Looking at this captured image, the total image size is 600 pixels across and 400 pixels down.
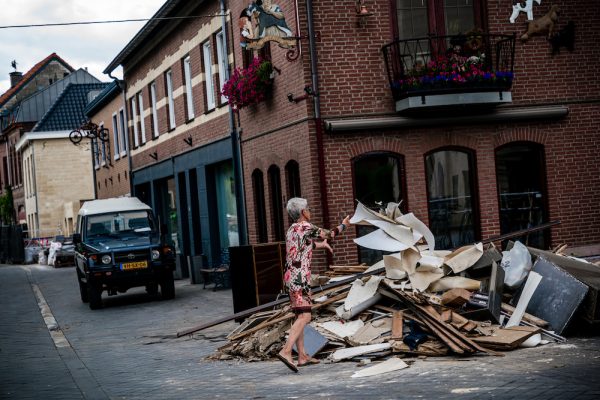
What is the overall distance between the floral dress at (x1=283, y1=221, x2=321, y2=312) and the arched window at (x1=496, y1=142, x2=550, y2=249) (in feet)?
28.4

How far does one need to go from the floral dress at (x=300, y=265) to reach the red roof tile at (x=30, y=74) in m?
73.1

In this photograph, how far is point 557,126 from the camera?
1791cm

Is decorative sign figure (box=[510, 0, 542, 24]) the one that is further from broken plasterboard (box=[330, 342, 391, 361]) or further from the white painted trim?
the white painted trim

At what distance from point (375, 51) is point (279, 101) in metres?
2.44

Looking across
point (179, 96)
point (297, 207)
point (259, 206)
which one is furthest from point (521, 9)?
point (179, 96)

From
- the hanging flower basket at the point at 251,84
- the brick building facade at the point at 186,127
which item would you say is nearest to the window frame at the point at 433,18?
the hanging flower basket at the point at 251,84

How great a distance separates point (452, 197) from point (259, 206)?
506 centimetres

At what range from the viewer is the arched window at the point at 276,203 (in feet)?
64.2

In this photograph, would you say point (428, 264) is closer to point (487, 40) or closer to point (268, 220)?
point (487, 40)

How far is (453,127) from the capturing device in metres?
17.3

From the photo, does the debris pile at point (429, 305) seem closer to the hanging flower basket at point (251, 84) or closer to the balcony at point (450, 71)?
the balcony at point (450, 71)

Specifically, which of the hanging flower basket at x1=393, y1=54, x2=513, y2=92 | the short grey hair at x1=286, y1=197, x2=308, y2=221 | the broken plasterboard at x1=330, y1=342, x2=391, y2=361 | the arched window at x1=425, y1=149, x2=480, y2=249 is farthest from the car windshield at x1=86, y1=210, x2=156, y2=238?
the short grey hair at x1=286, y1=197, x2=308, y2=221

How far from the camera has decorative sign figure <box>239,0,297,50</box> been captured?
16562 mm

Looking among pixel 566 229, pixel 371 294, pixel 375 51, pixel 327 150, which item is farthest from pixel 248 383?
pixel 566 229
